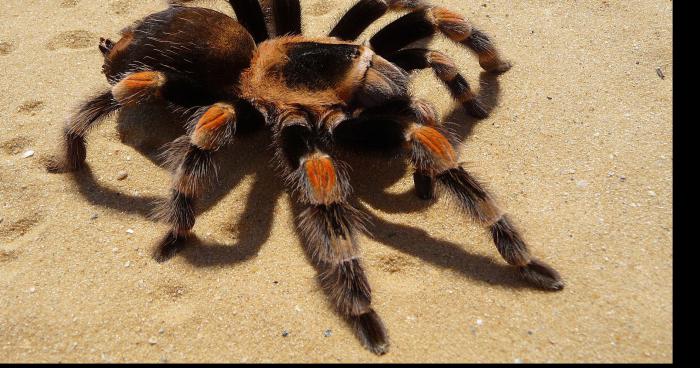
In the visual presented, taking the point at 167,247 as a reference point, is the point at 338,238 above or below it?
above

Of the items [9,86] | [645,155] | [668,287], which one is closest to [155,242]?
[9,86]

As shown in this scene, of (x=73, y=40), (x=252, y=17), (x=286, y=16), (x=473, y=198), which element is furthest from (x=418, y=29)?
(x=73, y=40)

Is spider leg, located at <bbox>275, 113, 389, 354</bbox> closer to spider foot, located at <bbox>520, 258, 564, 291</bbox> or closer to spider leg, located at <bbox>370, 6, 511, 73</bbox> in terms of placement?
spider foot, located at <bbox>520, 258, 564, 291</bbox>

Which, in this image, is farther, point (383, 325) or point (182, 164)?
point (182, 164)

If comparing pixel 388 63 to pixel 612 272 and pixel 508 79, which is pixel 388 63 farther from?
pixel 612 272

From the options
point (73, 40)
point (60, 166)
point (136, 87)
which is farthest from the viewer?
point (73, 40)

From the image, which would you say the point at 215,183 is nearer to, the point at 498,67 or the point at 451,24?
the point at 451,24

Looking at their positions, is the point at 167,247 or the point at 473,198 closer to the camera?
the point at 473,198
